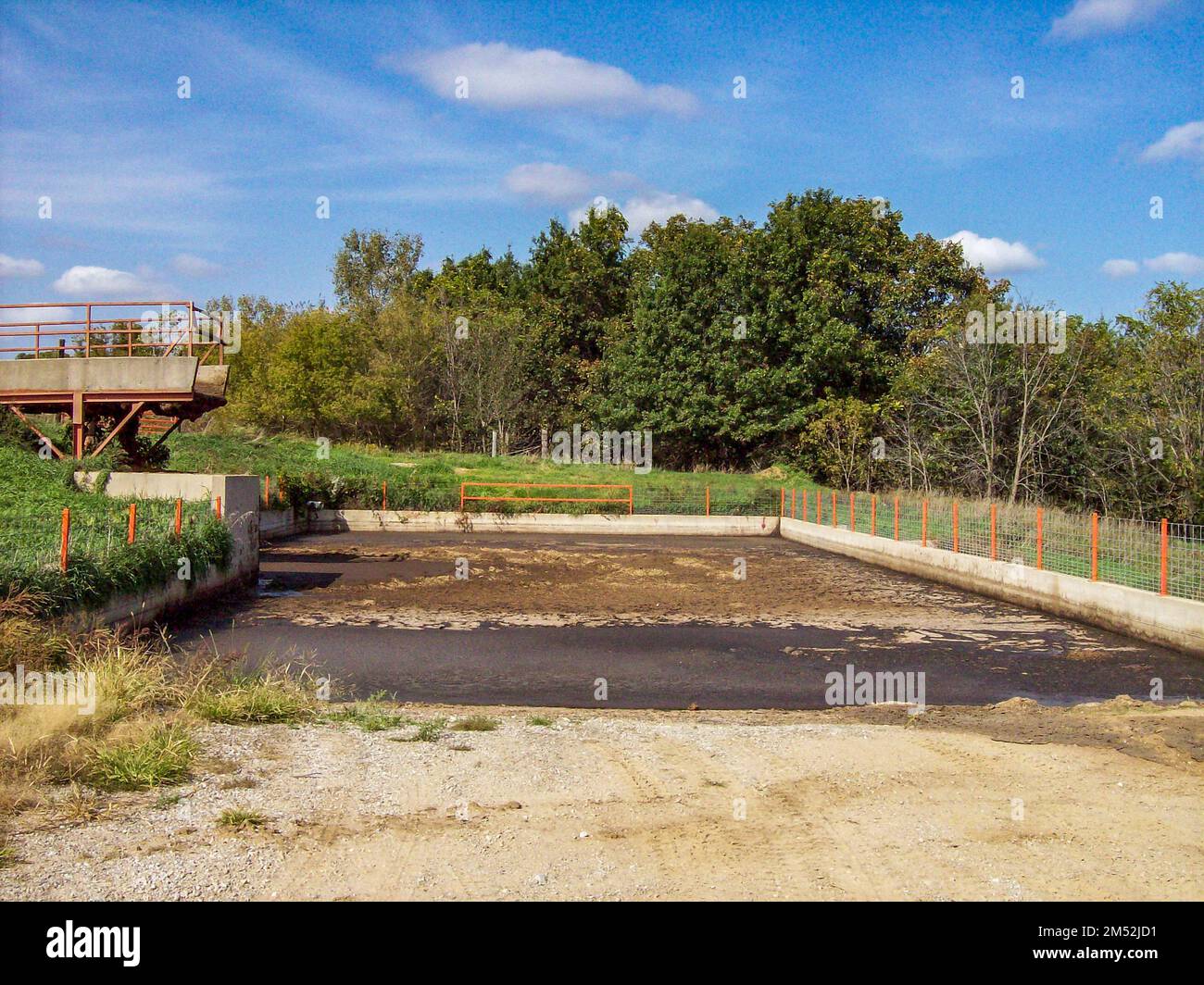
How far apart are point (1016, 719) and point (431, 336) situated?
5092cm

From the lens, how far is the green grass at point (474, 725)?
877cm

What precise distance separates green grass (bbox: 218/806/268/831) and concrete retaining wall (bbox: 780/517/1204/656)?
496 inches

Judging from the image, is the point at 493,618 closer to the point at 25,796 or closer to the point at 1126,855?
the point at 25,796

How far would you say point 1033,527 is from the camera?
19.8 metres

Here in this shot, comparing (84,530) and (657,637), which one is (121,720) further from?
(84,530)

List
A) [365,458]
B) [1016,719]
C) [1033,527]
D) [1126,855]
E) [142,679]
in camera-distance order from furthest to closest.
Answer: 1. [365,458]
2. [1033,527]
3. [1016,719]
4. [142,679]
5. [1126,855]

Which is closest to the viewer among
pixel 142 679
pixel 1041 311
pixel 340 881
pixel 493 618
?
pixel 340 881

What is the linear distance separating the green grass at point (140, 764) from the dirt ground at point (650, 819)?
0.18 metres

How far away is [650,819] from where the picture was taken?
649 cm

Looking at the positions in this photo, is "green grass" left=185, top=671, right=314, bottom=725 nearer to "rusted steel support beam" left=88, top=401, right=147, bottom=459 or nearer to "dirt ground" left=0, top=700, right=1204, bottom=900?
"dirt ground" left=0, top=700, right=1204, bottom=900

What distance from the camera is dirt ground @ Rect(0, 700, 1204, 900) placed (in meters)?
5.39

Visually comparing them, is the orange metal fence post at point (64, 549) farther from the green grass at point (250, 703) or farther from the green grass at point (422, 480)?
the green grass at point (422, 480)

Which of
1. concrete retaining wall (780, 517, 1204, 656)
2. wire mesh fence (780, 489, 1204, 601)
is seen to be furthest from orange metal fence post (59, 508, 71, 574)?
concrete retaining wall (780, 517, 1204, 656)
